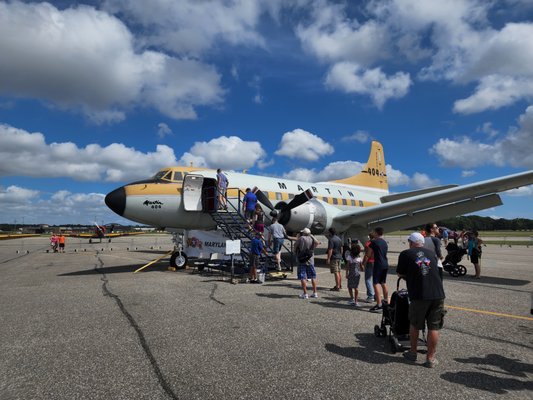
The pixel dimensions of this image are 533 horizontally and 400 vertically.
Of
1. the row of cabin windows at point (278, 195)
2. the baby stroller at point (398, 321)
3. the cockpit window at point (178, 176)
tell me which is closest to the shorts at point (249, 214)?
the row of cabin windows at point (278, 195)

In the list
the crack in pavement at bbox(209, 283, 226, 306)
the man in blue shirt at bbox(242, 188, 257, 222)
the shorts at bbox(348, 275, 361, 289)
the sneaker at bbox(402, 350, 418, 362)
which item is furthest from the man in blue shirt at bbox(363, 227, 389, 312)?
the man in blue shirt at bbox(242, 188, 257, 222)

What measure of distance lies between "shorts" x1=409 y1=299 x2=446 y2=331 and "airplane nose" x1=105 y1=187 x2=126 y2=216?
37.1 ft

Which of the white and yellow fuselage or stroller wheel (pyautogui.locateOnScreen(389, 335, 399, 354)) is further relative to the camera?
the white and yellow fuselage

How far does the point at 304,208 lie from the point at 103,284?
8.34 meters

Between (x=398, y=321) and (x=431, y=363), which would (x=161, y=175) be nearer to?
(x=398, y=321)

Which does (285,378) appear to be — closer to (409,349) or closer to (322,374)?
(322,374)

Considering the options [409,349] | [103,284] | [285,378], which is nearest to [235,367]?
[285,378]

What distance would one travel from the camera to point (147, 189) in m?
14.0

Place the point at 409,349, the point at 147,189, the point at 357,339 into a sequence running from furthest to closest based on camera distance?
the point at 147,189 < the point at 357,339 < the point at 409,349

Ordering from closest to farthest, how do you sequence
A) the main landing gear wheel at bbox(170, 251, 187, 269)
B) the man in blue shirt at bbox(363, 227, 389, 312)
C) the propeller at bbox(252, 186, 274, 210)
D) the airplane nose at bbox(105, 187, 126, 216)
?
the man in blue shirt at bbox(363, 227, 389, 312) → the airplane nose at bbox(105, 187, 126, 216) → the main landing gear wheel at bbox(170, 251, 187, 269) → the propeller at bbox(252, 186, 274, 210)

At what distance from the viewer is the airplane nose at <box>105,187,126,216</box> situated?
44.1 ft

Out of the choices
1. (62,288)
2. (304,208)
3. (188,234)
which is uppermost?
(304,208)

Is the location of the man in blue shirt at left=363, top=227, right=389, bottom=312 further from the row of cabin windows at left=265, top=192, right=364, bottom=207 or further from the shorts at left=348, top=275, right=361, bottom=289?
the row of cabin windows at left=265, top=192, right=364, bottom=207

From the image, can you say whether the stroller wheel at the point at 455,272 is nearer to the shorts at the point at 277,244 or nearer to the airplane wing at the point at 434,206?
the airplane wing at the point at 434,206
